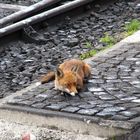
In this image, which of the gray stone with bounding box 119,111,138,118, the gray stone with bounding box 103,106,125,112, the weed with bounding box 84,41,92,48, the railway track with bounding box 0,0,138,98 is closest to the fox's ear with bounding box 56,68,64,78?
the gray stone with bounding box 103,106,125,112

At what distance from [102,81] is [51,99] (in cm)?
78

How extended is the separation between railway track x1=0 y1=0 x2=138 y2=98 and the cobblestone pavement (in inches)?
28.8

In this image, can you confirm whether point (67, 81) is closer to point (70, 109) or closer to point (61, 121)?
point (70, 109)

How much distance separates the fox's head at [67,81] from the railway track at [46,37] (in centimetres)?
94

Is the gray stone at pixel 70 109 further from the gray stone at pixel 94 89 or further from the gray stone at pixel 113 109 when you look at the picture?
the gray stone at pixel 94 89

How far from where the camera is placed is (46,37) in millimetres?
9438

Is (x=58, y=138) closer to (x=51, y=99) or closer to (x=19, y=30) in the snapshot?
(x=51, y=99)

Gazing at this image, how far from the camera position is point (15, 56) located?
27.7ft

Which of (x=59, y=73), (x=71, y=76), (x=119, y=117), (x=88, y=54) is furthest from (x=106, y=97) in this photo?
(x=88, y=54)

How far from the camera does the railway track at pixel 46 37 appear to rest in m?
7.82

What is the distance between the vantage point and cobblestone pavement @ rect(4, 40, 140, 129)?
5773mm

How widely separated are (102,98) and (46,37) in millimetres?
3306

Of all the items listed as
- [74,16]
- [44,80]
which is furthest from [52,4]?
[44,80]

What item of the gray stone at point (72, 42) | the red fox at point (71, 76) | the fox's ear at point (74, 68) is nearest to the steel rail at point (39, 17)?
the gray stone at point (72, 42)
